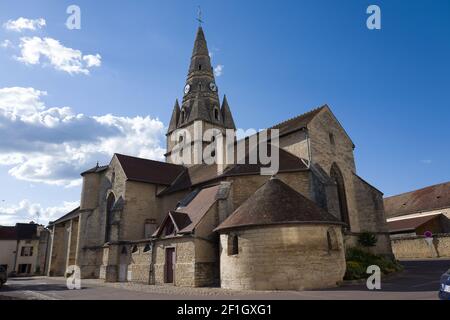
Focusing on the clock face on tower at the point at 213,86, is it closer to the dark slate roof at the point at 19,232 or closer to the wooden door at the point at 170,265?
the wooden door at the point at 170,265

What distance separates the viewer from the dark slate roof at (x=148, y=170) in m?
26.6

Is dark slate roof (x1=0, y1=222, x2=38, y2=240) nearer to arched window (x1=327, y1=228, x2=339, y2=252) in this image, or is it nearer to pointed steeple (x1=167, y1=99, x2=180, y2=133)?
pointed steeple (x1=167, y1=99, x2=180, y2=133)

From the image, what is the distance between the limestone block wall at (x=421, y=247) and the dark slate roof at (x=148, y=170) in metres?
22.8

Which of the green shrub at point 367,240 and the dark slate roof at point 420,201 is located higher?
the dark slate roof at point 420,201

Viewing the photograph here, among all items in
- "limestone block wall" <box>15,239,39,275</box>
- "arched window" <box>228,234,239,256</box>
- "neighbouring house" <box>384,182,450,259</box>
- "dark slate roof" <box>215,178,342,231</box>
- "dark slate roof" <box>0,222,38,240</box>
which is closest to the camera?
"dark slate roof" <box>215,178,342,231</box>

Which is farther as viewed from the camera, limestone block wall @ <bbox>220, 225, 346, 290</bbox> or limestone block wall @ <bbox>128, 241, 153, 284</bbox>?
limestone block wall @ <bbox>128, 241, 153, 284</bbox>

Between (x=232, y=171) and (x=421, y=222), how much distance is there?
23.9 metres

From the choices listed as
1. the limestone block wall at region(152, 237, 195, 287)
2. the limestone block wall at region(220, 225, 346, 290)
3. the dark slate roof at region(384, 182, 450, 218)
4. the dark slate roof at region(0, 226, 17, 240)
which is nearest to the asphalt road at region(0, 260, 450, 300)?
the limestone block wall at region(220, 225, 346, 290)

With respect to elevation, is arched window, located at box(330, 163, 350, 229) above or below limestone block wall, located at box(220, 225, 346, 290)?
above

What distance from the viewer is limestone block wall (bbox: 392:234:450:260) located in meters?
28.2

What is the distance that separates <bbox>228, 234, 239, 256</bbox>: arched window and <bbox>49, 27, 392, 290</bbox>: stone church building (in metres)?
0.06

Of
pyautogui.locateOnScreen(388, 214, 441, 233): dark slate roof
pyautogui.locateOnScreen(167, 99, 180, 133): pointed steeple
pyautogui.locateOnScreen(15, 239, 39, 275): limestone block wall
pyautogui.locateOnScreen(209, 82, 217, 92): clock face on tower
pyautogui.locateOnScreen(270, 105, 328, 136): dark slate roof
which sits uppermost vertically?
pyautogui.locateOnScreen(209, 82, 217, 92): clock face on tower

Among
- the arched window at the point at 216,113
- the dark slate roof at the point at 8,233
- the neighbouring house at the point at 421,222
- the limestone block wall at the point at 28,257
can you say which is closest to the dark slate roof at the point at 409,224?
the neighbouring house at the point at 421,222
